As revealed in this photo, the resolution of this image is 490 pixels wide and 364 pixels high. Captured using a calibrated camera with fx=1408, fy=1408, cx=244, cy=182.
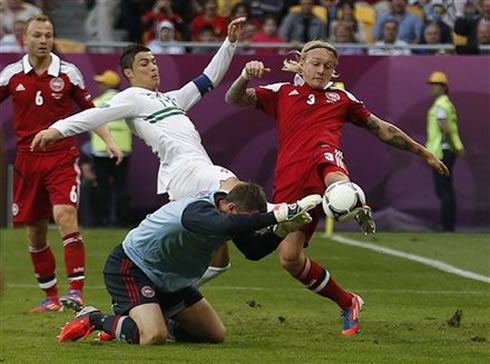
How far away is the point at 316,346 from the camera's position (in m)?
10.1

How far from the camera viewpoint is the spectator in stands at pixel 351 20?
2325cm

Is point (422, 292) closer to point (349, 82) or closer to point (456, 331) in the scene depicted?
point (456, 331)

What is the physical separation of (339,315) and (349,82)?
9.79 metres

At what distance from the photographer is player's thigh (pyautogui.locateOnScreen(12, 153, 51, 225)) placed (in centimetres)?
1265

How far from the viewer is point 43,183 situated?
12.7 metres

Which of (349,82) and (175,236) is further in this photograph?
(349,82)

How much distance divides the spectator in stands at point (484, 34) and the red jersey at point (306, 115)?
11.5 metres

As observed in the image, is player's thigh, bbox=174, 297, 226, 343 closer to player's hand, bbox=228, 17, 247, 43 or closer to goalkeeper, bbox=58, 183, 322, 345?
goalkeeper, bbox=58, 183, 322, 345

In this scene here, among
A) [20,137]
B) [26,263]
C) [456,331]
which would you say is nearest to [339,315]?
[456,331]

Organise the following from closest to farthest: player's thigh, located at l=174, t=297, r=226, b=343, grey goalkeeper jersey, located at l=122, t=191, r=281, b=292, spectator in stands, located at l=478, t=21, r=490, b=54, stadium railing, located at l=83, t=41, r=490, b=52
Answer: grey goalkeeper jersey, located at l=122, t=191, r=281, b=292
player's thigh, located at l=174, t=297, r=226, b=343
stadium railing, located at l=83, t=41, r=490, b=52
spectator in stands, located at l=478, t=21, r=490, b=54

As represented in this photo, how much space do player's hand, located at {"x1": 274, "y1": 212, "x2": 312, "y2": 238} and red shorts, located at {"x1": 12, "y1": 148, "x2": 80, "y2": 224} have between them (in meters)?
3.78

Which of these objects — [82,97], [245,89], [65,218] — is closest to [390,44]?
[82,97]

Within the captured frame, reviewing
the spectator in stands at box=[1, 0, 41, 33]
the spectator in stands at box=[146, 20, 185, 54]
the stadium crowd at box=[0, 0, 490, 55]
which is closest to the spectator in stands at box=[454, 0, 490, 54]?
the stadium crowd at box=[0, 0, 490, 55]

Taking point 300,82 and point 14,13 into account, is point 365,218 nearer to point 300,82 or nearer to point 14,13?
point 300,82
